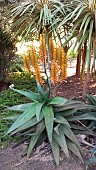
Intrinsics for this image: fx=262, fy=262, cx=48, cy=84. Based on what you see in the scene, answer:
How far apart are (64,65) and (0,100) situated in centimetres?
157

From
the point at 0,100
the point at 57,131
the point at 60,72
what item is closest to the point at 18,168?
the point at 57,131

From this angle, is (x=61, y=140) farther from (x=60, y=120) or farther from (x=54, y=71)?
(x=54, y=71)

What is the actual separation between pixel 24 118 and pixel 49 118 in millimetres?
284

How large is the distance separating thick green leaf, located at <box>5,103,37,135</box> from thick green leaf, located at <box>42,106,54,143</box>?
13 centimetres

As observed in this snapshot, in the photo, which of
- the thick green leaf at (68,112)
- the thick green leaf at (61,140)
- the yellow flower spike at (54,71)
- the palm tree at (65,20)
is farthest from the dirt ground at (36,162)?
the palm tree at (65,20)

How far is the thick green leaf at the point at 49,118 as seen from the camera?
275 centimetres

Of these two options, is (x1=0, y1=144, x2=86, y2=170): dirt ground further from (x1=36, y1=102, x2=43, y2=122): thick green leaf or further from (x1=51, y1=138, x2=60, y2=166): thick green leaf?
(x1=36, y1=102, x2=43, y2=122): thick green leaf

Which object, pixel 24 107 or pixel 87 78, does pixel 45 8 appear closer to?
pixel 87 78

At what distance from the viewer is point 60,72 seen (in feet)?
11.7

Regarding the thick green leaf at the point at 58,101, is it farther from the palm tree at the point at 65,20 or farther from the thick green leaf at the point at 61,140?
the palm tree at the point at 65,20

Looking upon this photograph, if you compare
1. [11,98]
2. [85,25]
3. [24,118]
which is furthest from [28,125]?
[11,98]

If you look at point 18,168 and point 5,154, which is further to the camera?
point 5,154

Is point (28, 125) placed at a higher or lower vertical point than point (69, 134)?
higher

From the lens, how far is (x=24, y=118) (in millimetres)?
2922
